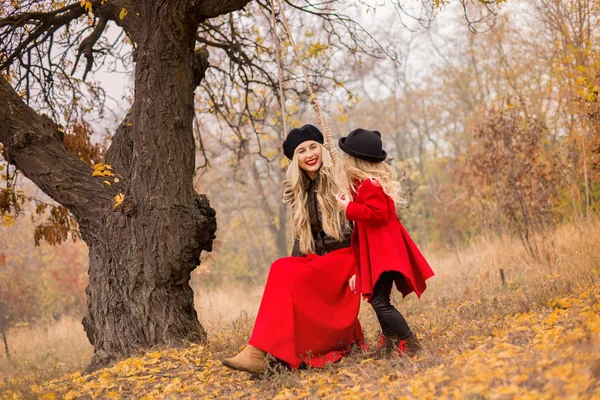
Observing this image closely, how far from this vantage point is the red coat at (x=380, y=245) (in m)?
3.48

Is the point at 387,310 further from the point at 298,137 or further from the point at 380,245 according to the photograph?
the point at 298,137

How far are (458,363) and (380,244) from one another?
94 cm

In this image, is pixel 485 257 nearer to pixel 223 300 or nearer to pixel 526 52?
pixel 223 300

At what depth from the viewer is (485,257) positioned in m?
8.45

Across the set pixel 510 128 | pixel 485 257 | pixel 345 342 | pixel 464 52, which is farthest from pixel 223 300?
pixel 464 52

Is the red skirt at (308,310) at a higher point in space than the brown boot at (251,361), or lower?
higher

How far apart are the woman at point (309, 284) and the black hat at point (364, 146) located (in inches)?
17.7

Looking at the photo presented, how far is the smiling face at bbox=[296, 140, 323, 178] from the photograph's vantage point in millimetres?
4168

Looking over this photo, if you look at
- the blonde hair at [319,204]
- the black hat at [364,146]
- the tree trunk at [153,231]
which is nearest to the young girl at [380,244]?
the black hat at [364,146]

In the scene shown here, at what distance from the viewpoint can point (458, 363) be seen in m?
2.84

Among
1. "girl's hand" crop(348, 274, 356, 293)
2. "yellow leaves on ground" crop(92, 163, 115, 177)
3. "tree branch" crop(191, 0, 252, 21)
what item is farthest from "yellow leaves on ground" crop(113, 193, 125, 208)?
"girl's hand" crop(348, 274, 356, 293)

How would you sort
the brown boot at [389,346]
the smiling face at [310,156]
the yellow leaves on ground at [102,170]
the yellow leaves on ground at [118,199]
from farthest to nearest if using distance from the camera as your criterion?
the yellow leaves on ground at [102,170] < the yellow leaves on ground at [118,199] < the smiling face at [310,156] < the brown boot at [389,346]

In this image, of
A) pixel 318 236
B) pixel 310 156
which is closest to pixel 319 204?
pixel 318 236

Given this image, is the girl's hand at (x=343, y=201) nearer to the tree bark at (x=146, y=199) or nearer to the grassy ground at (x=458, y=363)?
the grassy ground at (x=458, y=363)
